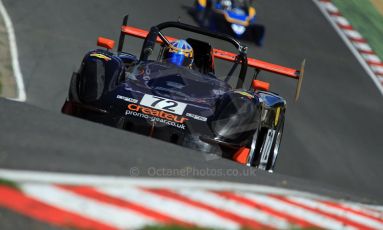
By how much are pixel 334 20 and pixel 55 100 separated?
8.09 meters

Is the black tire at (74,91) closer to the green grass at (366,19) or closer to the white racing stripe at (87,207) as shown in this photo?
the white racing stripe at (87,207)

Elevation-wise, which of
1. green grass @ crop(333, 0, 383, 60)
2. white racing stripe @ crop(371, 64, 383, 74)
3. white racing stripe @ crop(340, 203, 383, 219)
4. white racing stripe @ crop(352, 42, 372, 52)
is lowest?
white racing stripe @ crop(340, 203, 383, 219)

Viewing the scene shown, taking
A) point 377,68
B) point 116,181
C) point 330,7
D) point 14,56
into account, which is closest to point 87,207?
point 116,181

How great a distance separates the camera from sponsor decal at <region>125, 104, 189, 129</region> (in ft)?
23.1

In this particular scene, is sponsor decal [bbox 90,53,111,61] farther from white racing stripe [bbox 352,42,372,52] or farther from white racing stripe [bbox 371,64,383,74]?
white racing stripe [bbox 352,42,372,52]

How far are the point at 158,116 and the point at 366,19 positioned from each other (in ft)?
34.8

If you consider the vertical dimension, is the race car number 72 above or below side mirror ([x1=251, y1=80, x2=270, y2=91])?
below

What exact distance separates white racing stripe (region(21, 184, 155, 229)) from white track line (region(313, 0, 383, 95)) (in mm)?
10708

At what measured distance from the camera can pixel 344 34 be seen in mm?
15711

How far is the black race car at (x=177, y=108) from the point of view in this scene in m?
7.06

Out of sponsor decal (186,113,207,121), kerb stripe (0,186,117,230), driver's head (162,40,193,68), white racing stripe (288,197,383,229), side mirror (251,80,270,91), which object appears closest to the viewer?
kerb stripe (0,186,117,230)

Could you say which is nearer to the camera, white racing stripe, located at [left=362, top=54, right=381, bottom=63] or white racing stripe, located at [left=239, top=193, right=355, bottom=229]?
white racing stripe, located at [left=239, top=193, right=355, bottom=229]


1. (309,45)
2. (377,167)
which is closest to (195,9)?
(309,45)

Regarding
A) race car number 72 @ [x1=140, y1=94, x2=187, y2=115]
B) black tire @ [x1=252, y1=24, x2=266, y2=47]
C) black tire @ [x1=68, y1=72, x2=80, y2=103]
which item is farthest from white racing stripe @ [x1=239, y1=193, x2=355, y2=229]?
black tire @ [x1=252, y1=24, x2=266, y2=47]
